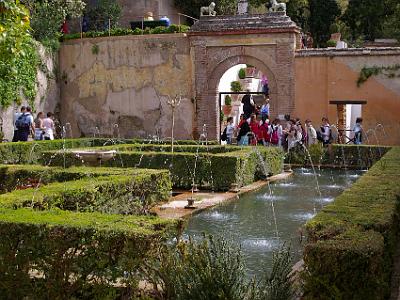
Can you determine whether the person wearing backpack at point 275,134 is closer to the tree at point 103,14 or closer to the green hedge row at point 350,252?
the tree at point 103,14

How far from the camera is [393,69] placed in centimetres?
2162

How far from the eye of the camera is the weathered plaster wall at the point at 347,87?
21641 mm

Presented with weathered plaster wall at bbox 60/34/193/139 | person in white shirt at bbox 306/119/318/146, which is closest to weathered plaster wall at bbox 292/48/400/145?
person in white shirt at bbox 306/119/318/146

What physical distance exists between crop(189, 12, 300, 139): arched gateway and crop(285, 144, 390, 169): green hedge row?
143 inches

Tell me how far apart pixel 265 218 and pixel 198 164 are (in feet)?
12.0

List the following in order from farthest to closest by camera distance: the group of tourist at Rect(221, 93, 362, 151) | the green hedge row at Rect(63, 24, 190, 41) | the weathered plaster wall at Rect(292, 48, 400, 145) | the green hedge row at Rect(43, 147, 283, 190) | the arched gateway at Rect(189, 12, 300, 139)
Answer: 1. the green hedge row at Rect(63, 24, 190, 41)
2. the arched gateway at Rect(189, 12, 300, 139)
3. the weathered plaster wall at Rect(292, 48, 400, 145)
4. the group of tourist at Rect(221, 93, 362, 151)
5. the green hedge row at Rect(43, 147, 283, 190)

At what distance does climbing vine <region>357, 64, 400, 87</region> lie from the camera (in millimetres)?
21641

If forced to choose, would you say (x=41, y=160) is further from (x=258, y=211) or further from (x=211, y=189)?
(x=258, y=211)

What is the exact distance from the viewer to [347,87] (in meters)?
22.1

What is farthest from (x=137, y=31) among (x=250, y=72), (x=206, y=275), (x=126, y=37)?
(x=206, y=275)

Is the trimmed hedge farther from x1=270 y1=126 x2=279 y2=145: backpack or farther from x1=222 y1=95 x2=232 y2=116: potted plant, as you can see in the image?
x1=222 y1=95 x2=232 y2=116: potted plant

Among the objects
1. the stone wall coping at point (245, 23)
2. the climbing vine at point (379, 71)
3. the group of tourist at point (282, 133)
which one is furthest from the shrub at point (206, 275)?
the stone wall coping at point (245, 23)

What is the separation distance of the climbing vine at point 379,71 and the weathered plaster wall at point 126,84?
20.4ft

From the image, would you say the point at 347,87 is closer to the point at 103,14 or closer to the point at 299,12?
the point at 103,14
